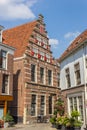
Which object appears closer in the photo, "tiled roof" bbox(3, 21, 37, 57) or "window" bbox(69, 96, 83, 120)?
"window" bbox(69, 96, 83, 120)

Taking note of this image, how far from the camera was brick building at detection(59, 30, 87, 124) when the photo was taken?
64.4 feet

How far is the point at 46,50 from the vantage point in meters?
37.6

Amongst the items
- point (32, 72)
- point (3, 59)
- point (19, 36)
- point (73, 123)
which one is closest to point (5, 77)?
point (3, 59)

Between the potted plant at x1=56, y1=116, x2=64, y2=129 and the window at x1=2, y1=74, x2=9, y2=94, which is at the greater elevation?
the window at x1=2, y1=74, x2=9, y2=94

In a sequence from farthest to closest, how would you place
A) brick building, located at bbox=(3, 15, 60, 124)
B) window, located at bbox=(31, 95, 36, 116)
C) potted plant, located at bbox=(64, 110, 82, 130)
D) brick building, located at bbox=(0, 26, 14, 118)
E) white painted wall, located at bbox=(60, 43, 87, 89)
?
window, located at bbox=(31, 95, 36, 116)
brick building, located at bbox=(3, 15, 60, 124)
brick building, located at bbox=(0, 26, 14, 118)
white painted wall, located at bbox=(60, 43, 87, 89)
potted plant, located at bbox=(64, 110, 82, 130)

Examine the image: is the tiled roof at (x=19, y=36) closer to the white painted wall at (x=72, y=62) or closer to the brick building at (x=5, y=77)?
the brick building at (x=5, y=77)

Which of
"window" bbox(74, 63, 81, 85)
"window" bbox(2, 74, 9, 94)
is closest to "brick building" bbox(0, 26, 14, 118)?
"window" bbox(2, 74, 9, 94)

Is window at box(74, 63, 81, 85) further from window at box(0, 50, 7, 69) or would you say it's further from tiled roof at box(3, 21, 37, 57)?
tiled roof at box(3, 21, 37, 57)

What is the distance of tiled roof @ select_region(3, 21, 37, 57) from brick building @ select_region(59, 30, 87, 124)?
376 inches

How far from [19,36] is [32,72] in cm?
582

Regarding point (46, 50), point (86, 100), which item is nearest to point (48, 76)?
point (46, 50)

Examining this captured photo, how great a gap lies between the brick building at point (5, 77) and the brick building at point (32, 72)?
2.46m

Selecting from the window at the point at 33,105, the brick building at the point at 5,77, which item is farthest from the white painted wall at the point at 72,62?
the window at the point at 33,105

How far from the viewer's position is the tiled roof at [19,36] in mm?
33344
